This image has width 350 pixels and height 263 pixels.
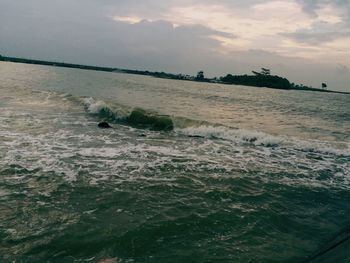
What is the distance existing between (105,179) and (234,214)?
4148 mm

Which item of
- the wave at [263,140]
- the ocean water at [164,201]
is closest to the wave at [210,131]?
the wave at [263,140]

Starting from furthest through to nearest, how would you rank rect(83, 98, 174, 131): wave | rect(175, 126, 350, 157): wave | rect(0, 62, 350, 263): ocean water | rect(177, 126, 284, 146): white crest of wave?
rect(83, 98, 174, 131): wave → rect(177, 126, 284, 146): white crest of wave → rect(175, 126, 350, 157): wave → rect(0, 62, 350, 263): ocean water

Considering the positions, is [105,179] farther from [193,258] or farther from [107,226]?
[193,258]

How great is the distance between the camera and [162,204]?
8.63 m

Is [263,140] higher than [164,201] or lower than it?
higher

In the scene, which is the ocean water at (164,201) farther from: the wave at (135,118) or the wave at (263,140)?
the wave at (135,118)

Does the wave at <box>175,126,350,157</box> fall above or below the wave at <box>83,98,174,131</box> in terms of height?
above

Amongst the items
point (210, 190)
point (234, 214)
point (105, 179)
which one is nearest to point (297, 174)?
point (210, 190)

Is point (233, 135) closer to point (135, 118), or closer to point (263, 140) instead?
point (263, 140)

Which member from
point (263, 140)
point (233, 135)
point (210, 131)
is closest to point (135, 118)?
point (210, 131)

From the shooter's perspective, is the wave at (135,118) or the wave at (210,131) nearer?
the wave at (210,131)

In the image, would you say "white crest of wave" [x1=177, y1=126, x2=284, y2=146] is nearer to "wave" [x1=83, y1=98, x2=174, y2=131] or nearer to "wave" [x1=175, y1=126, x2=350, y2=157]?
"wave" [x1=175, y1=126, x2=350, y2=157]

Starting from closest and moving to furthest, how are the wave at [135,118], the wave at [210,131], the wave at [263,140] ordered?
the wave at [263,140], the wave at [210,131], the wave at [135,118]

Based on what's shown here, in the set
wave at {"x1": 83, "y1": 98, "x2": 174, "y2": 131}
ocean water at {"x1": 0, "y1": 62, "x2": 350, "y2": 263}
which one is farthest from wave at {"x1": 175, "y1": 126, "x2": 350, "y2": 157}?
wave at {"x1": 83, "y1": 98, "x2": 174, "y2": 131}
